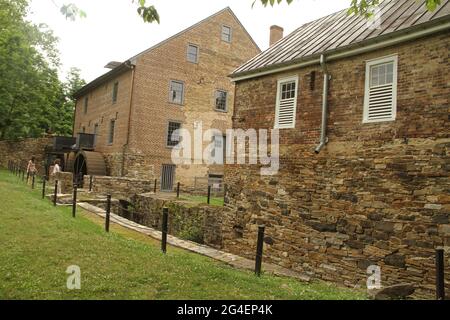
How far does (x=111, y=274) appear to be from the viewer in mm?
5676

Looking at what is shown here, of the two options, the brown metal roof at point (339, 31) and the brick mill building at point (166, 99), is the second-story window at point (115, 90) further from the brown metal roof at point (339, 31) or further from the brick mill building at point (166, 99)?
the brown metal roof at point (339, 31)

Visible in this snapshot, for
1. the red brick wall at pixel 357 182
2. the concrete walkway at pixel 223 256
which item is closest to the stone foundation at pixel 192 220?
the red brick wall at pixel 357 182

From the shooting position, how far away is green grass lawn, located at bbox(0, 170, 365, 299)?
4930 mm

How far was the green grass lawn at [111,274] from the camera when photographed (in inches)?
194

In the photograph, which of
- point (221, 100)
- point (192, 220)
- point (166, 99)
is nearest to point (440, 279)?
point (192, 220)

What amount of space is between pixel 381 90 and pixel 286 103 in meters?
2.96

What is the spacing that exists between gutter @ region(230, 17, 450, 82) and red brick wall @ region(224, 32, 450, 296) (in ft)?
0.56

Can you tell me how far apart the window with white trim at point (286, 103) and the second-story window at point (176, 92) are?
44.8 ft

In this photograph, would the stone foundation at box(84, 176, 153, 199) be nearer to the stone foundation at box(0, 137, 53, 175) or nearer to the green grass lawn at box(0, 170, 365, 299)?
the green grass lawn at box(0, 170, 365, 299)

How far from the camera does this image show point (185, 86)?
81.0ft

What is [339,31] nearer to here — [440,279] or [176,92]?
[440,279]

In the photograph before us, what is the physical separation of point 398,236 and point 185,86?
1872cm

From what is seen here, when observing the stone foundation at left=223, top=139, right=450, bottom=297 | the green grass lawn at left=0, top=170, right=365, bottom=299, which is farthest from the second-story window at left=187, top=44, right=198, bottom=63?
the green grass lawn at left=0, top=170, right=365, bottom=299

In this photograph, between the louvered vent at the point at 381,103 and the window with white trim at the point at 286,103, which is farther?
the window with white trim at the point at 286,103
